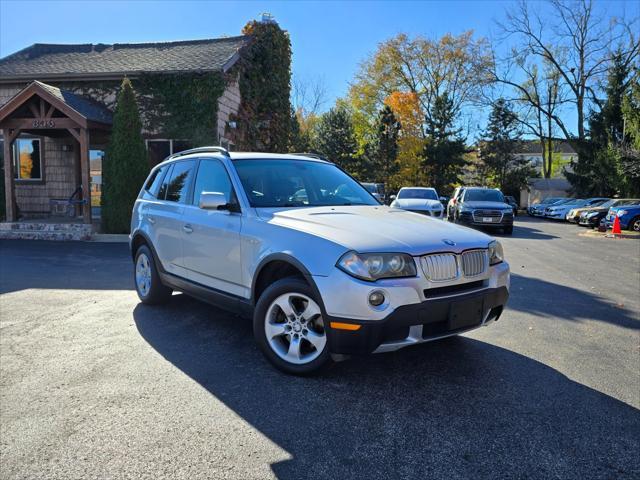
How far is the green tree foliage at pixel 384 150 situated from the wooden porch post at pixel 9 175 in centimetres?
3306

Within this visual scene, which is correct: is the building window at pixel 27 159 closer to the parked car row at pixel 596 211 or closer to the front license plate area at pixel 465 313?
the front license plate area at pixel 465 313

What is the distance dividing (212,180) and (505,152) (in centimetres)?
4840

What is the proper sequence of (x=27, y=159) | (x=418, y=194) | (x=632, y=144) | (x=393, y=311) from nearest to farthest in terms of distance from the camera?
1. (x=393, y=311)
2. (x=27, y=159)
3. (x=418, y=194)
4. (x=632, y=144)

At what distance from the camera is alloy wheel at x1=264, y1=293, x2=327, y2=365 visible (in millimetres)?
3646

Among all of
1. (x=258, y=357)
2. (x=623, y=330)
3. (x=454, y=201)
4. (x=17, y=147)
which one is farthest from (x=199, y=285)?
(x=454, y=201)

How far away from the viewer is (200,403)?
134 inches

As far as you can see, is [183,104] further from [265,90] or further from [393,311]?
[393,311]

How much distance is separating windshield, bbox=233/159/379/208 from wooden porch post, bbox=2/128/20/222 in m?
12.3

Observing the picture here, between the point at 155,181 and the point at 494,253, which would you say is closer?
the point at 494,253

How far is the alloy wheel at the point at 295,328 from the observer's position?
12.0ft

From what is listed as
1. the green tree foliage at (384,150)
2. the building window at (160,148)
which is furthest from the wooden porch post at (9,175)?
the green tree foliage at (384,150)

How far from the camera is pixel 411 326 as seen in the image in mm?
3348

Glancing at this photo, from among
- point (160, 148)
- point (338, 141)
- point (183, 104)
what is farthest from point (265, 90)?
point (338, 141)

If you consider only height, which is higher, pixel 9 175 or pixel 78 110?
pixel 78 110
